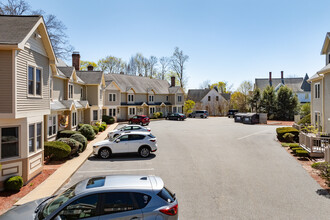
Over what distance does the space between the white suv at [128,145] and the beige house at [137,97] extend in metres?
22.2

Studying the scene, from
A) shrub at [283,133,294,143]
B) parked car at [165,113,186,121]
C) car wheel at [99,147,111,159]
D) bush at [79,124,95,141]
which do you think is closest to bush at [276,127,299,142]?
shrub at [283,133,294,143]

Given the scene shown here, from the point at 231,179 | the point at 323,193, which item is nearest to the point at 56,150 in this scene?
the point at 231,179

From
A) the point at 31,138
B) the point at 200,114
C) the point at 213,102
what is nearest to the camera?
the point at 31,138

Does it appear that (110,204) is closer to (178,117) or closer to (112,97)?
(112,97)

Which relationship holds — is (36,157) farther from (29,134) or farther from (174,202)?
(174,202)

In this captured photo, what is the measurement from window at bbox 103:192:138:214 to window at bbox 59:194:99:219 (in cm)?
24

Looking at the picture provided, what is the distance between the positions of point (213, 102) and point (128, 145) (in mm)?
51023

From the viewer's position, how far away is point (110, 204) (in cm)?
515

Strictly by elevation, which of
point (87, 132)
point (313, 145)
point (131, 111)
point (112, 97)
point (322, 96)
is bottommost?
point (313, 145)

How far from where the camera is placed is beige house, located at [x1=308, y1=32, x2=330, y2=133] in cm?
1880

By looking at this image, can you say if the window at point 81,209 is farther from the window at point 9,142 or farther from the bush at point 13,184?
the window at point 9,142

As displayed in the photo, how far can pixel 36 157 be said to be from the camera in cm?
1173

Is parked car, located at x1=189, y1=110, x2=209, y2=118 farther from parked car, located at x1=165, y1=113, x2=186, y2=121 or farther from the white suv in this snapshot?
the white suv

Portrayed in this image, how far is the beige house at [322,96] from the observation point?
18797mm
